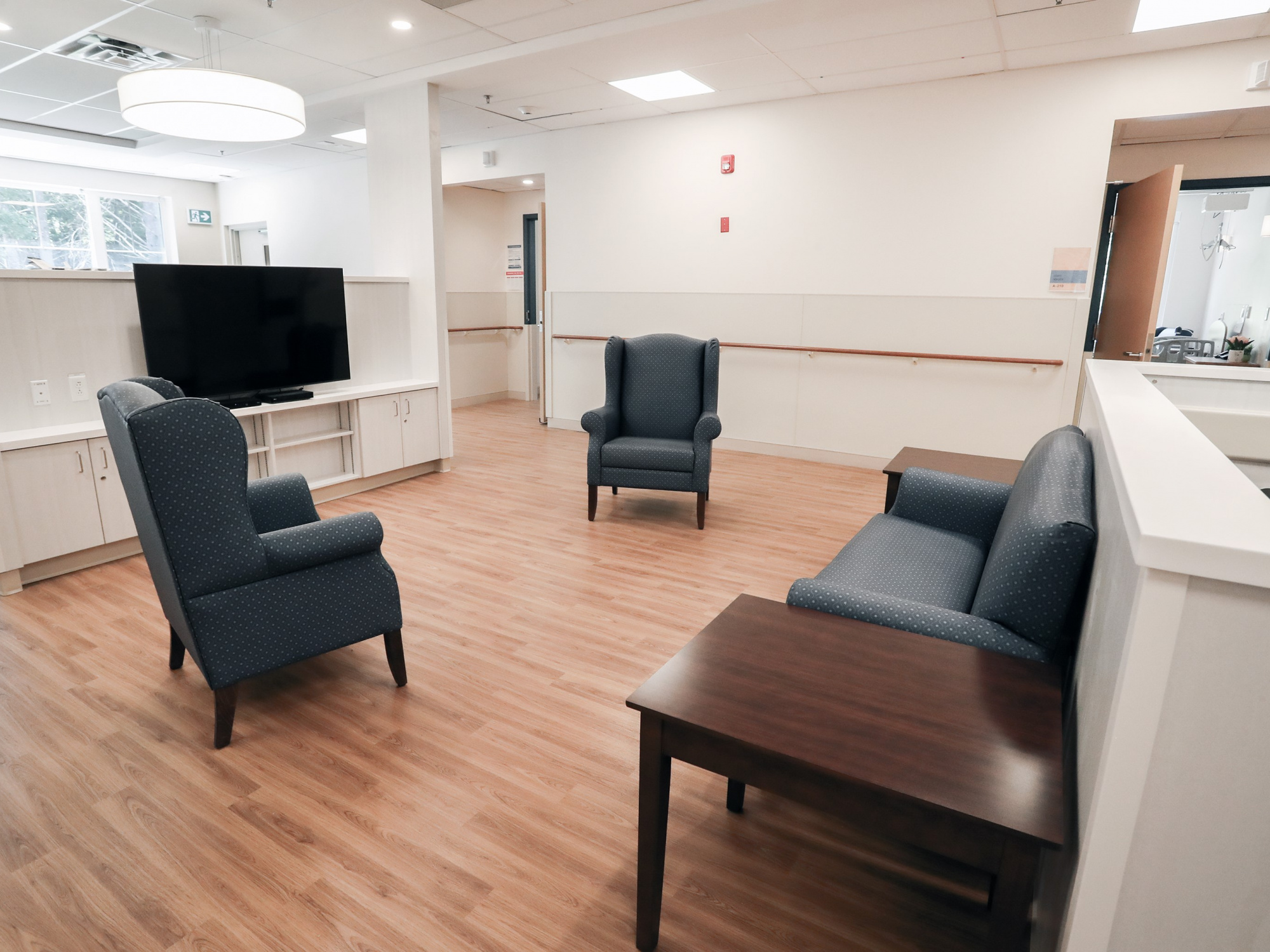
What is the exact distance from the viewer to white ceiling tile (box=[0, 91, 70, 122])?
6.03m

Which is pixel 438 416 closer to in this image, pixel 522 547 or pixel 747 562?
pixel 522 547

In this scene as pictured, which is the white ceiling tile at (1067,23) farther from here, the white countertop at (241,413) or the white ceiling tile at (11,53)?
the white ceiling tile at (11,53)

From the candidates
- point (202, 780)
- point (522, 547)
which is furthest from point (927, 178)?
point (202, 780)

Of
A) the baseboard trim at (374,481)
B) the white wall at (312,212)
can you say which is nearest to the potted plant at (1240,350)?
the baseboard trim at (374,481)

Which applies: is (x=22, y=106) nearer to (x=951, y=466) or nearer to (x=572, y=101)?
(x=572, y=101)

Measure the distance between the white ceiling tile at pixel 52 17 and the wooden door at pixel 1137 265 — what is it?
20.6 feet

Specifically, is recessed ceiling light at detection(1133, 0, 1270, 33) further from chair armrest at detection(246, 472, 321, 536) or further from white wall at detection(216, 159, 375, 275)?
white wall at detection(216, 159, 375, 275)

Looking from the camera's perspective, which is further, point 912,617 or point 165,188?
point 165,188

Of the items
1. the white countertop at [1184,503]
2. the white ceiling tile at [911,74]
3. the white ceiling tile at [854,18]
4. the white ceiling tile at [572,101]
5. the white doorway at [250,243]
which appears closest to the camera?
the white countertop at [1184,503]

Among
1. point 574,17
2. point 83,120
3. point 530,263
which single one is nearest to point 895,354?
point 574,17

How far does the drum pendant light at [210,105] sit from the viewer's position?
3.16 m

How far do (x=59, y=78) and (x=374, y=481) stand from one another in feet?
13.2

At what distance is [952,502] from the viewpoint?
2764 mm

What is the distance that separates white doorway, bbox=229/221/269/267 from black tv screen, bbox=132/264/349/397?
6.36 m
